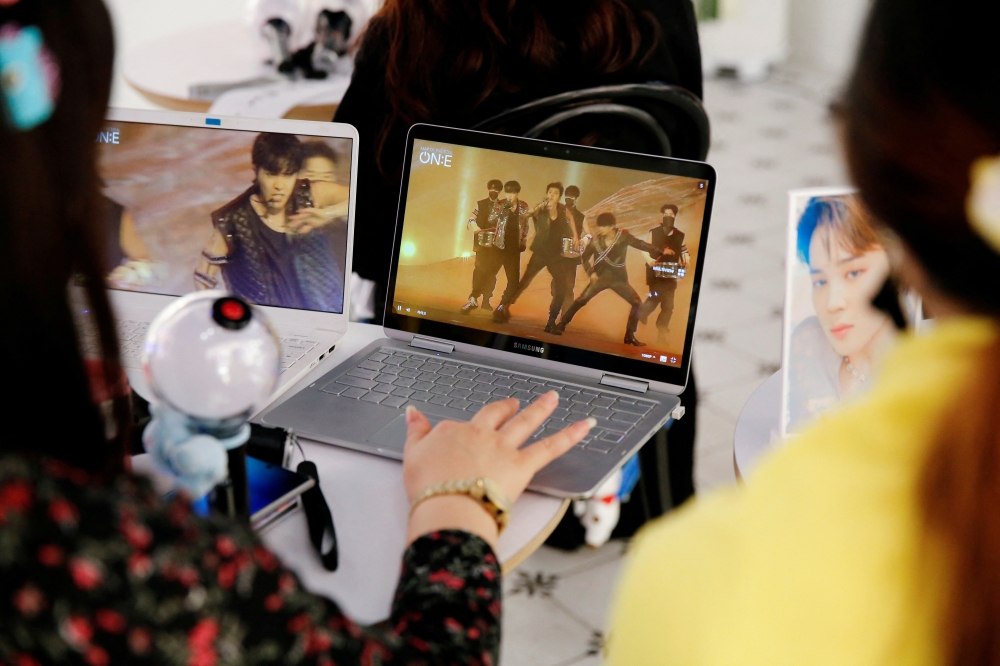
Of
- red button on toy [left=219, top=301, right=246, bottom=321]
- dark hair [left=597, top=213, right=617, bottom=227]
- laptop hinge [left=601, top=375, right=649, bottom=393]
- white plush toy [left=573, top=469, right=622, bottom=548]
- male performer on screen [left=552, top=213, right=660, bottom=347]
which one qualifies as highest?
A: dark hair [left=597, top=213, right=617, bottom=227]

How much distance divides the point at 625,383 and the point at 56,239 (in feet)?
2.57

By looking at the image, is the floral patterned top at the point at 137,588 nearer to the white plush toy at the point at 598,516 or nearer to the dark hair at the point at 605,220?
the dark hair at the point at 605,220

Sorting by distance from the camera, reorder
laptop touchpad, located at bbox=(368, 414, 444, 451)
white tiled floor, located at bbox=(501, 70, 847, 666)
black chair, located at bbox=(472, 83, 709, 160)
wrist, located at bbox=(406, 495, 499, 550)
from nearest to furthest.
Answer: wrist, located at bbox=(406, 495, 499, 550) → laptop touchpad, located at bbox=(368, 414, 444, 451) → black chair, located at bbox=(472, 83, 709, 160) → white tiled floor, located at bbox=(501, 70, 847, 666)

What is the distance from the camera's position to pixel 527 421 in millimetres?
985

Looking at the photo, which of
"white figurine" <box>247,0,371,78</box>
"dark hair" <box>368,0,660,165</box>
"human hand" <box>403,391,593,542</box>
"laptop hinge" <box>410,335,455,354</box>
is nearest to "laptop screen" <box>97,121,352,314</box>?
"laptop hinge" <box>410,335,455,354</box>

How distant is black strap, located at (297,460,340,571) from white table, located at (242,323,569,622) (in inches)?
0.4

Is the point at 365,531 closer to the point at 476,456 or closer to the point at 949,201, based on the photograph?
the point at 476,456

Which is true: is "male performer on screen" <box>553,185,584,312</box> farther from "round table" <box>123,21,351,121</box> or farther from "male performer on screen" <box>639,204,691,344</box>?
"round table" <box>123,21,351,121</box>

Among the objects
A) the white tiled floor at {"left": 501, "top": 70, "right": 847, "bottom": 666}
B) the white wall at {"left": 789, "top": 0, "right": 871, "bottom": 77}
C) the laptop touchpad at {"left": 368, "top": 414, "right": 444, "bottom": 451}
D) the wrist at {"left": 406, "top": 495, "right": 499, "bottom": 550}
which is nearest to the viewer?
the wrist at {"left": 406, "top": 495, "right": 499, "bottom": 550}

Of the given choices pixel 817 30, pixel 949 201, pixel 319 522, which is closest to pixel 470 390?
pixel 319 522

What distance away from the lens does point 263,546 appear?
0.63 m

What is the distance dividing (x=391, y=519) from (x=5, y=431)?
47cm

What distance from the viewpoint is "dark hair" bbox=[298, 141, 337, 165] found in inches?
49.7

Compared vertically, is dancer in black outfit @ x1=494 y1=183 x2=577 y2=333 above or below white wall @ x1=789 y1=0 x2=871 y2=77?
below
